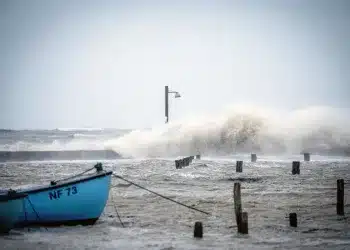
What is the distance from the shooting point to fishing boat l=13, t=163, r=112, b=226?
1205 centimetres

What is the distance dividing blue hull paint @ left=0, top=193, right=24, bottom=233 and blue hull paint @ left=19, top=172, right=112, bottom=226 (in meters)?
0.54

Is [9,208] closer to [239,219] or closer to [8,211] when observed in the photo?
[8,211]

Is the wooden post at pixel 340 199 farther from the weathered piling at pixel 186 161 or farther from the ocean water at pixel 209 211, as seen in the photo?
the weathered piling at pixel 186 161

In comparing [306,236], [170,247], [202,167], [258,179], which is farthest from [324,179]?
[170,247]

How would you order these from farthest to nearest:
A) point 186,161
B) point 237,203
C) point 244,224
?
point 186,161
point 237,203
point 244,224

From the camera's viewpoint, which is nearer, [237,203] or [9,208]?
[9,208]

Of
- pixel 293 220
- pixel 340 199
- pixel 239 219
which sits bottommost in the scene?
pixel 293 220

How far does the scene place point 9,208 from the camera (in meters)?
11.2

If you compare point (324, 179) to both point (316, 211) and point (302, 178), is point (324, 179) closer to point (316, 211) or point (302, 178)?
point (302, 178)

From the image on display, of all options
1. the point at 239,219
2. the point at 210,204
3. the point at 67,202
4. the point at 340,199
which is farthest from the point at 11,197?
the point at 340,199

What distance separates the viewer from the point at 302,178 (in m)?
20.7

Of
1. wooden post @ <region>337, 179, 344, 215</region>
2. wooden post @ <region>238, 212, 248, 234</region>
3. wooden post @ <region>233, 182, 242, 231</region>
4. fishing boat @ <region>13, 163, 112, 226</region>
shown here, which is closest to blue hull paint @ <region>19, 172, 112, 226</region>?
fishing boat @ <region>13, 163, 112, 226</region>

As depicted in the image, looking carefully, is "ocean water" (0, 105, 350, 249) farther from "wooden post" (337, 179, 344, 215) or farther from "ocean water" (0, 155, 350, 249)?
"wooden post" (337, 179, 344, 215)

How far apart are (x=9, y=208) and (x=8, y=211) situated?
8 centimetres
